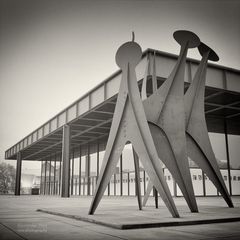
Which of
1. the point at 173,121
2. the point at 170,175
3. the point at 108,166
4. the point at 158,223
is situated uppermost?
the point at 173,121

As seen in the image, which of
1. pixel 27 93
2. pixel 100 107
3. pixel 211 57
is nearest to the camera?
pixel 211 57

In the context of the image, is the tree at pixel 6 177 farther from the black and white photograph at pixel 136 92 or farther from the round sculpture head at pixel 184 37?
the round sculpture head at pixel 184 37

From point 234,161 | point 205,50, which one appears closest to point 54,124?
point 234,161

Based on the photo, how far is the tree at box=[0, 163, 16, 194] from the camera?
275ft

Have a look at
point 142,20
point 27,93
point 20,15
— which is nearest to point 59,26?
point 20,15

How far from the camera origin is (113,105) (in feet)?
78.3

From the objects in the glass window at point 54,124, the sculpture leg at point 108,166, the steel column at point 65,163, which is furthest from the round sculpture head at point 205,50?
the glass window at point 54,124

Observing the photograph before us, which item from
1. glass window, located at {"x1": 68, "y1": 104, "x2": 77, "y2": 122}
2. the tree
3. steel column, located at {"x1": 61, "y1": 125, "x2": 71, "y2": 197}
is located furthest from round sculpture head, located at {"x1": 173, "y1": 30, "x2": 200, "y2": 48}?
the tree

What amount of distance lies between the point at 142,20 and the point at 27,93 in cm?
1056

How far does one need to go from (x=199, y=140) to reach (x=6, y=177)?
279 feet

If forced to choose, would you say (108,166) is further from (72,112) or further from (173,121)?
(72,112)

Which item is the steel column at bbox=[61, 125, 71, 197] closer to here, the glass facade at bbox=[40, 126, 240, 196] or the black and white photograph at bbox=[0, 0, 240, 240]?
the glass facade at bbox=[40, 126, 240, 196]

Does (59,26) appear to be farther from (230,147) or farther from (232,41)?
(230,147)

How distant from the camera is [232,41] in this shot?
12.3m
